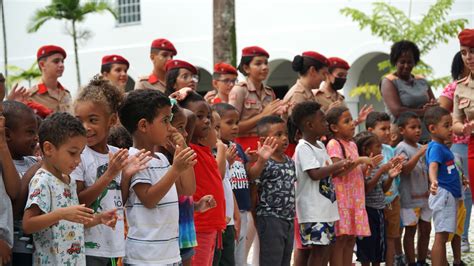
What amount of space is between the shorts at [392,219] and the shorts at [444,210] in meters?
0.34

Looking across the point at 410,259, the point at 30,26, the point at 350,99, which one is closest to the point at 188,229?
the point at 410,259

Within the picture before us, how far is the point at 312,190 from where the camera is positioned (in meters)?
6.43

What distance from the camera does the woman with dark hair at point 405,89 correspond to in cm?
815

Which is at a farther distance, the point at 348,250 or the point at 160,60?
the point at 160,60

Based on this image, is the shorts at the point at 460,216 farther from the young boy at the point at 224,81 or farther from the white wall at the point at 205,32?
the white wall at the point at 205,32

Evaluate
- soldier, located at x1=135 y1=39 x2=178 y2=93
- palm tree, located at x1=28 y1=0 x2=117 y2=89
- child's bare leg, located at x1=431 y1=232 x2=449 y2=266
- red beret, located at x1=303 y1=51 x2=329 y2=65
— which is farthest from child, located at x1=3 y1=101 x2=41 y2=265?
palm tree, located at x1=28 y1=0 x2=117 y2=89

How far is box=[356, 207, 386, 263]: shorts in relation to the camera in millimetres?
7137

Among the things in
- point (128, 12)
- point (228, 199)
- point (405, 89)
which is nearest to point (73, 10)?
point (128, 12)

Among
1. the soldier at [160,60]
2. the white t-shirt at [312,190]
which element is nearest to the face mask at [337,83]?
the soldier at [160,60]

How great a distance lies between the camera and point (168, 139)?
4562 millimetres

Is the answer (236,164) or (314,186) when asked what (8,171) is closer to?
(236,164)

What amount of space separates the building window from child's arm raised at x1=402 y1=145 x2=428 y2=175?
15.6 metres

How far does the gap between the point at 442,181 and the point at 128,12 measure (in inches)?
644

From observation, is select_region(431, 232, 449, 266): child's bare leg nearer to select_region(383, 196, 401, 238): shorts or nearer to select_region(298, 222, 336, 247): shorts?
select_region(383, 196, 401, 238): shorts
